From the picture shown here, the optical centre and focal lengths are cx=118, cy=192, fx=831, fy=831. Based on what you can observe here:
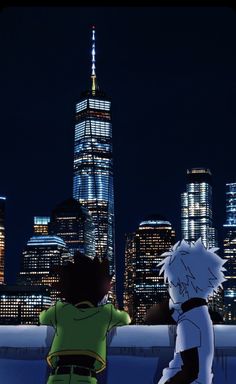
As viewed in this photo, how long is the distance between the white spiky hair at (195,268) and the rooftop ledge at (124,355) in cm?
30

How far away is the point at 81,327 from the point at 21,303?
6798 centimetres

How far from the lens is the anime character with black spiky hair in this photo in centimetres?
463

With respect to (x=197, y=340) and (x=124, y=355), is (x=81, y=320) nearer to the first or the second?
(x=124, y=355)

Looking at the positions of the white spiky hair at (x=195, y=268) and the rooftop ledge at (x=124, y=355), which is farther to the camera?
the white spiky hair at (x=195, y=268)

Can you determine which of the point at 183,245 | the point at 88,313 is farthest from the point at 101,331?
the point at 183,245

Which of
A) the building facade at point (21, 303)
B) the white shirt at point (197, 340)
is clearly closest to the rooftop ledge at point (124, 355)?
the white shirt at point (197, 340)

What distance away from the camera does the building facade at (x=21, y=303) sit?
69.2 metres

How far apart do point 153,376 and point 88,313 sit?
1.69ft

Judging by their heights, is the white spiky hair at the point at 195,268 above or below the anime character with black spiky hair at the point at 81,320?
above

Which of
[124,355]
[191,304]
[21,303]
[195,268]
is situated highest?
Answer: [195,268]

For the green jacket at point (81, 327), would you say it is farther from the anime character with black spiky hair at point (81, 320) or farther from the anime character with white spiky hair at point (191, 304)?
the anime character with white spiky hair at point (191, 304)

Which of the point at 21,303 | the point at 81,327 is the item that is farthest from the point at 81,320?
the point at 21,303

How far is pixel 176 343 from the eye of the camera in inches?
189

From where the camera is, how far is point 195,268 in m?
5.05
